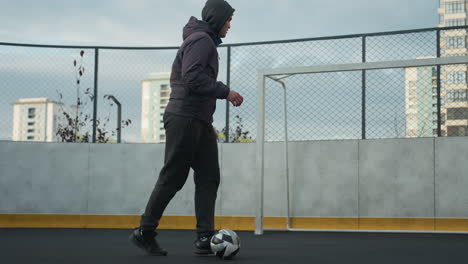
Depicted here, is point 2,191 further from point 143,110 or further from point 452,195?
point 452,195

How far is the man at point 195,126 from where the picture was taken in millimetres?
3947

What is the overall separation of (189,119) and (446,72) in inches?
189

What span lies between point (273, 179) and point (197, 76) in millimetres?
4385

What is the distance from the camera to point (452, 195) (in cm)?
746

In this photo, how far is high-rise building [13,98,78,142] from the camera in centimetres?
841

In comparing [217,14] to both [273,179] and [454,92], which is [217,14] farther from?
[454,92]

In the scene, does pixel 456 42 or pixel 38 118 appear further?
pixel 38 118

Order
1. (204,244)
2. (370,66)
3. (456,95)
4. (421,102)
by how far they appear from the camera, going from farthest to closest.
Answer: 1. (456,95)
2. (421,102)
3. (370,66)
4. (204,244)

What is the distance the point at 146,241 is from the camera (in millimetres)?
4027

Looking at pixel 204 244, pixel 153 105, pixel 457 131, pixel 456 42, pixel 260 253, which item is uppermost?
pixel 456 42

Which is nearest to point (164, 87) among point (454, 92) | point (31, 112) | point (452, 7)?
point (31, 112)

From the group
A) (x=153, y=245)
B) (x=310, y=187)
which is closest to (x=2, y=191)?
(x=310, y=187)

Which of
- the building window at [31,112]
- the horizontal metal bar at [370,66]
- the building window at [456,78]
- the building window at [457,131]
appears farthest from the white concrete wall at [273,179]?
the horizontal metal bar at [370,66]

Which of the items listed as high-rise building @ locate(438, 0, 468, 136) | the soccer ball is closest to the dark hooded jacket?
the soccer ball
